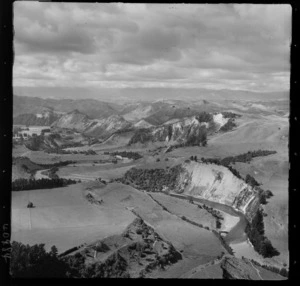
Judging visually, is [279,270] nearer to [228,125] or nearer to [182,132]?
[182,132]

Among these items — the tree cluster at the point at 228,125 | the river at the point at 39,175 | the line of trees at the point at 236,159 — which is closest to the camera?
the river at the point at 39,175

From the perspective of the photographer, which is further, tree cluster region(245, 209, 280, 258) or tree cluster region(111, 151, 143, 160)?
tree cluster region(111, 151, 143, 160)

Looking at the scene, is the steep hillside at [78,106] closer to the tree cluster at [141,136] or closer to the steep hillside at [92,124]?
the steep hillside at [92,124]

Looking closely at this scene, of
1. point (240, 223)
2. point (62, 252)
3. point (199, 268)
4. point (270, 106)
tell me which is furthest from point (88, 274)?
point (270, 106)

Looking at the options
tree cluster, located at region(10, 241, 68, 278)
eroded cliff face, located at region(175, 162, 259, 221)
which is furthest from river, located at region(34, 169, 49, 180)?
eroded cliff face, located at region(175, 162, 259, 221)

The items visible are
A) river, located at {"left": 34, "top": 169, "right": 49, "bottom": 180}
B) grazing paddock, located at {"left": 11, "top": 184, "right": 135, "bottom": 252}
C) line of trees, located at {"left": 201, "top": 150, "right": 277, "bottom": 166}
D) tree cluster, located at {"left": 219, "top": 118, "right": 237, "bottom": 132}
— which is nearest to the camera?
grazing paddock, located at {"left": 11, "top": 184, "right": 135, "bottom": 252}

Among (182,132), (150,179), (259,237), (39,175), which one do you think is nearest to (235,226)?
(259,237)

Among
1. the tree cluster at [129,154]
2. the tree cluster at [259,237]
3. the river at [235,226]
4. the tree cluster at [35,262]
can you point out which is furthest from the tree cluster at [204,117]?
the tree cluster at [35,262]

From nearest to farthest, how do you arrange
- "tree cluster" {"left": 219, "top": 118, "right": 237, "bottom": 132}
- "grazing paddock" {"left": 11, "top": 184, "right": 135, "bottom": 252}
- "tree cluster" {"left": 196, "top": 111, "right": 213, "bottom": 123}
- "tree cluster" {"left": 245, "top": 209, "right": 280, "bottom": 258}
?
"grazing paddock" {"left": 11, "top": 184, "right": 135, "bottom": 252}, "tree cluster" {"left": 245, "top": 209, "right": 280, "bottom": 258}, "tree cluster" {"left": 196, "top": 111, "right": 213, "bottom": 123}, "tree cluster" {"left": 219, "top": 118, "right": 237, "bottom": 132}

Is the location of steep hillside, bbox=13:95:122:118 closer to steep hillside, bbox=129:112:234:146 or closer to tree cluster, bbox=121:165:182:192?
steep hillside, bbox=129:112:234:146
